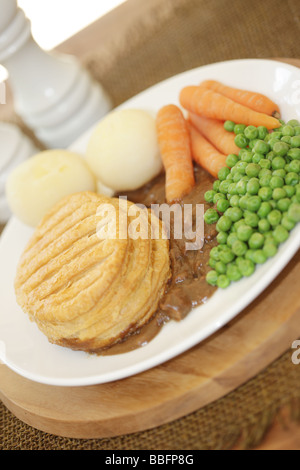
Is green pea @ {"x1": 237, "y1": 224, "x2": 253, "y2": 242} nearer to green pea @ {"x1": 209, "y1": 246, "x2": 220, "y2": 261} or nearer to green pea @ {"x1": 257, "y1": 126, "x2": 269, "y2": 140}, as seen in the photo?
green pea @ {"x1": 209, "y1": 246, "x2": 220, "y2": 261}

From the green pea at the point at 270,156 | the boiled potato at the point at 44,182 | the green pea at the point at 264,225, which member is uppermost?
the boiled potato at the point at 44,182

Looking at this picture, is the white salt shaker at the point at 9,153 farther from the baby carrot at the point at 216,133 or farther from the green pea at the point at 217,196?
the green pea at the point at 217,196

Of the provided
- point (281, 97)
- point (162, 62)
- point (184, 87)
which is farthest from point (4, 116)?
point (281, 97)

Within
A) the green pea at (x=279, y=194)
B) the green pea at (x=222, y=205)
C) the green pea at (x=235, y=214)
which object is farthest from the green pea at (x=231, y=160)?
the green pea at (x=279, y=194)

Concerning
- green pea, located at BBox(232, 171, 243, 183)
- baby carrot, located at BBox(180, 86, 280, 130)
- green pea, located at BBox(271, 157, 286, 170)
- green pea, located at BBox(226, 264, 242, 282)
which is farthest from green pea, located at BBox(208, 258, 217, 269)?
baby carrot, located at BBox(180, 86, 280, 130)

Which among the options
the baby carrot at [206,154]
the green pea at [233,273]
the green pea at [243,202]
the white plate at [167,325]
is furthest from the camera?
the baby carrot at [206,154]
